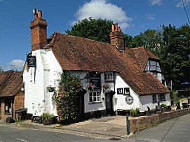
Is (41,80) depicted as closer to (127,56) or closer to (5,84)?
(5,84)

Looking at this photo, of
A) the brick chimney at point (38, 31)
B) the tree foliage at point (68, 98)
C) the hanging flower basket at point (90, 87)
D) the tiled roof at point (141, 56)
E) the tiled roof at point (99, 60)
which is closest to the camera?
the tree foliage at point (68, 98)

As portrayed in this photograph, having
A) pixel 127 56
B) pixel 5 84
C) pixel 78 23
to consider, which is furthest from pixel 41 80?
pixel 78 23

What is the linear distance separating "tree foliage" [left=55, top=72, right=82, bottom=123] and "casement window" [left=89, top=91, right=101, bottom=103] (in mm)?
2311

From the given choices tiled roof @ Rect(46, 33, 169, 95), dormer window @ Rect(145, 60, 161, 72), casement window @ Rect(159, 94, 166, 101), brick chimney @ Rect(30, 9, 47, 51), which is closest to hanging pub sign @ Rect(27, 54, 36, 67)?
brick chimney @ Rect(30, 9, 47, 51)

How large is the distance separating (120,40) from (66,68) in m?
12.5

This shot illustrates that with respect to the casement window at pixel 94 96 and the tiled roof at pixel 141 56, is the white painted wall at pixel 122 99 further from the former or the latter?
the tiled roof at pixel 141 56

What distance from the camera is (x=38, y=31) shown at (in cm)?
2208

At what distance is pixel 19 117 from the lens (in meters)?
23.1

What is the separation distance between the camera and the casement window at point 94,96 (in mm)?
22217

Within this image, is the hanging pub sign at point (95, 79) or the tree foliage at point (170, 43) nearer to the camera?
the hanging pub sign at point (95, 79)

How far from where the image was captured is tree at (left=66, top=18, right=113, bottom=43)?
145 ft

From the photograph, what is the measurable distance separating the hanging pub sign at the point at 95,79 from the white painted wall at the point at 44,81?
3315mm

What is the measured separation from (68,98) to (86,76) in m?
3.47

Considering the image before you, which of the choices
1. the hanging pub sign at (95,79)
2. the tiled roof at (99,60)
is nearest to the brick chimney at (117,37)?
the tiled roof at (99,60)
